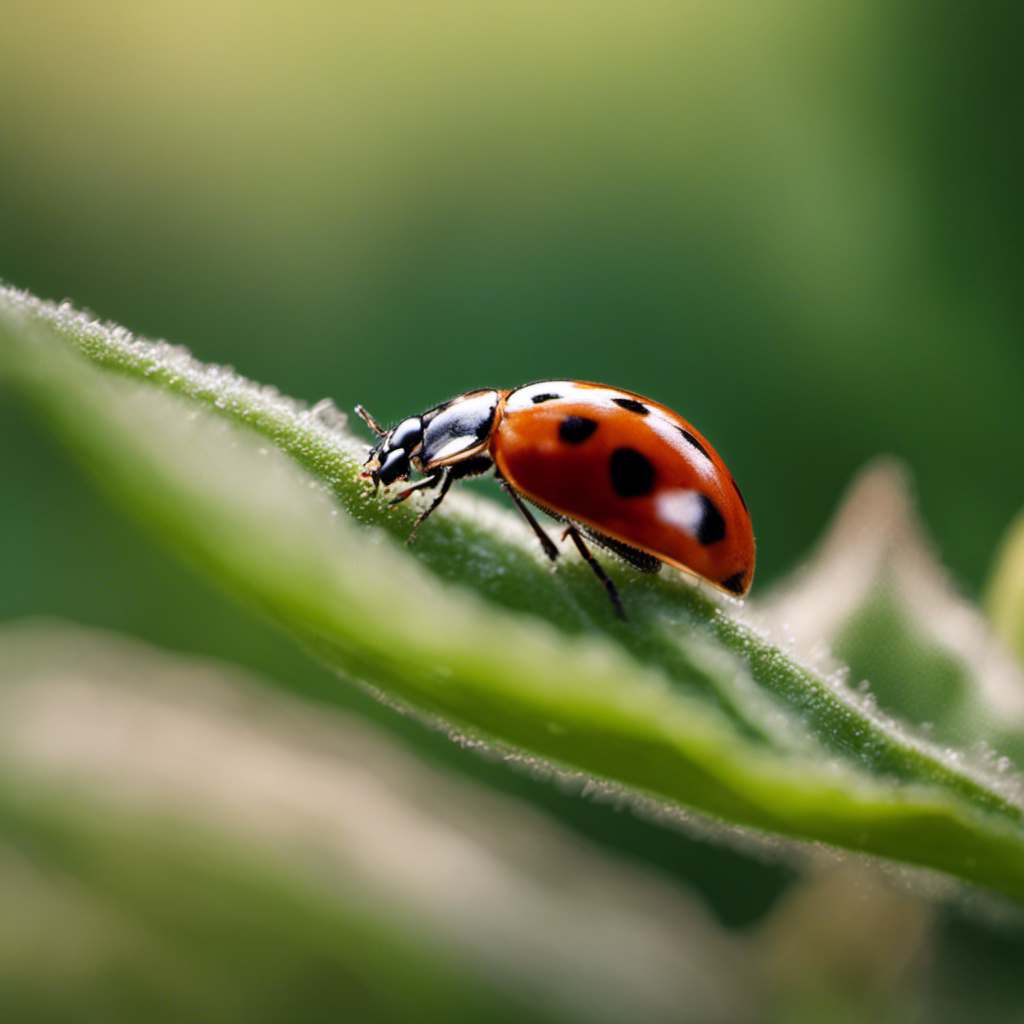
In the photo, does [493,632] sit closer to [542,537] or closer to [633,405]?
[542,537]

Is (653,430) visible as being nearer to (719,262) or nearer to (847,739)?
(847,739)

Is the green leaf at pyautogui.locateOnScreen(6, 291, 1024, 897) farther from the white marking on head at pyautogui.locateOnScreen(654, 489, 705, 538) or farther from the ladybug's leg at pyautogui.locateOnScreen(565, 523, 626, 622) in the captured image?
the white marking on head at pyautogui.locateOnScreen(654, 489, 705, 538)

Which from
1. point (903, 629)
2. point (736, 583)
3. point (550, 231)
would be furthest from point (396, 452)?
point (550, 231)

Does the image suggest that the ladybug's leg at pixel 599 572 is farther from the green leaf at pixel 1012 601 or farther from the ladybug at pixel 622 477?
the green leaf at pixel 1012 601

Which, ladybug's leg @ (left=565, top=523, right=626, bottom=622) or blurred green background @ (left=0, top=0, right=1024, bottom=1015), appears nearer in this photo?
ladybug's leg @ (left=565, top=523, right=626, bottom=622)

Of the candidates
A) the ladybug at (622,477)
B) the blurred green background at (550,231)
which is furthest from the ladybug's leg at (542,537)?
the blurred green background at (550,231)

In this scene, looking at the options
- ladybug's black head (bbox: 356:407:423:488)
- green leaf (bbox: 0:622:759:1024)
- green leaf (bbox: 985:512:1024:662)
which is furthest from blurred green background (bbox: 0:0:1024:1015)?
ladybug's black head (bbox: 356:407:423:488)

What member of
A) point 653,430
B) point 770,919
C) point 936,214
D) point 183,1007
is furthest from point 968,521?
point 183,1007
